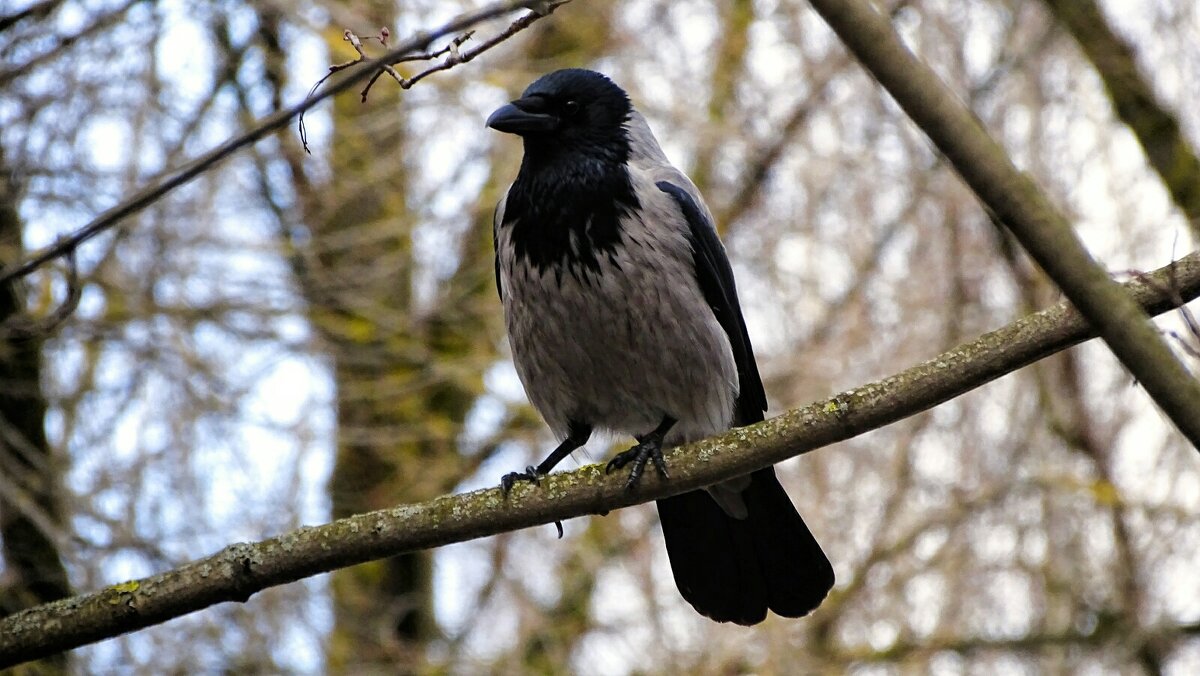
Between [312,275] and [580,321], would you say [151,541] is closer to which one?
[312,275]

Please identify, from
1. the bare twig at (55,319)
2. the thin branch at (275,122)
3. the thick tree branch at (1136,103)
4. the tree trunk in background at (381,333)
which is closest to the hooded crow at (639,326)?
the bare twig at (55,319)

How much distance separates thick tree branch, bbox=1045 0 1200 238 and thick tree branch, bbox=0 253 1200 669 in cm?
388

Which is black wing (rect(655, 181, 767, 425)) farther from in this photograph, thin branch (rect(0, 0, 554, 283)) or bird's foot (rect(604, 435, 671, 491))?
thin branch (rect(0, 0, 554, 283))

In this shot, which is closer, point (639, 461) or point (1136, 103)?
point (639, 461)

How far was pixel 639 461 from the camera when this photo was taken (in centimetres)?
390

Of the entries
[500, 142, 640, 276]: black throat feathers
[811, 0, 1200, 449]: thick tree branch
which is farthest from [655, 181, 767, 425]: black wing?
[811, 0, 1200, 449]: thick tree branch

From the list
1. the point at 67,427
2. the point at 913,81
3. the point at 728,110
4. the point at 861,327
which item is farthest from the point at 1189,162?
the point at 67,427

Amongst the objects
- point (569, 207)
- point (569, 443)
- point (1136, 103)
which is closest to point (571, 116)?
point (569, 207)

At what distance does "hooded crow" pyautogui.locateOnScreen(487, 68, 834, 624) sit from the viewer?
4.80 meters

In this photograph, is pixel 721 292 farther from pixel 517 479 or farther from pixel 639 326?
pixel 517 479

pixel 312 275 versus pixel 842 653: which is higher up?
pixel 312 275

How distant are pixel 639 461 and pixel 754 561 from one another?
1328 millimetres

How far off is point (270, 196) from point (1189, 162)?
491cm

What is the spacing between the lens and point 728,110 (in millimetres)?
8883
